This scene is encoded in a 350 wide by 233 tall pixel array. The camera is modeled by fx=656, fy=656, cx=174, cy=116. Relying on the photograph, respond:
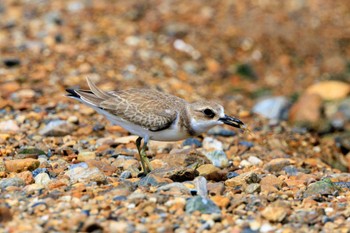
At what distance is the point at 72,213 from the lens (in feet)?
17.9

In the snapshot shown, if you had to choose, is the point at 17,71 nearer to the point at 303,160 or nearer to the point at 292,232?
the point at 303,160

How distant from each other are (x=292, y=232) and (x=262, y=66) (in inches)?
299

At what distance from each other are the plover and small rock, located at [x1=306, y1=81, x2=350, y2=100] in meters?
4.97

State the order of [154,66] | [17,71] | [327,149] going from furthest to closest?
1. [154,66]
2. [17,71]
3. [327,149]

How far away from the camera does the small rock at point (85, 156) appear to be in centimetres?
725

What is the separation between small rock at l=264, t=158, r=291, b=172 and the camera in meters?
7.49

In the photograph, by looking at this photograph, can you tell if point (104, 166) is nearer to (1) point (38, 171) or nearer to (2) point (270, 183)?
(1) point (38, 171)

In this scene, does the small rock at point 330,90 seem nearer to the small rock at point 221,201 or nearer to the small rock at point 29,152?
the small rock at point 29,152

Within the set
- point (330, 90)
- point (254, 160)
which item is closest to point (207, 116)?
point (254, 160)

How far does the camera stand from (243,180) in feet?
21.6

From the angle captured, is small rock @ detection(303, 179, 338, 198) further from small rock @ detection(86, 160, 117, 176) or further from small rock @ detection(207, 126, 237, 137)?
small rock @ detection(207, 126, 237, 137)

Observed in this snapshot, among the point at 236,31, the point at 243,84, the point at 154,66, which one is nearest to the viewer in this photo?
the point at 154,66

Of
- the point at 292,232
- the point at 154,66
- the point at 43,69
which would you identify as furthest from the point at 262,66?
the point at 292,232

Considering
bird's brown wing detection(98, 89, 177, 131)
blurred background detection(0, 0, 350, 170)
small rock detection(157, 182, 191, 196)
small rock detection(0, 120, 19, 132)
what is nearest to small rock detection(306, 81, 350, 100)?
blurred background detection(0, 0, 350, 170)
